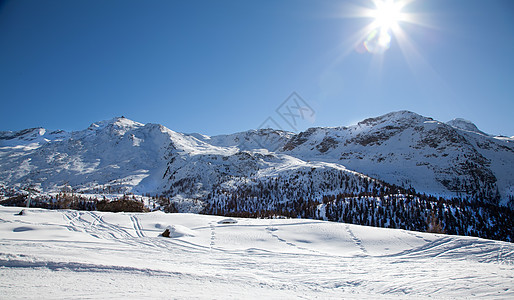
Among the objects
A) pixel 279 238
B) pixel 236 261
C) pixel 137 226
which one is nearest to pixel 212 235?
pixel 279 238

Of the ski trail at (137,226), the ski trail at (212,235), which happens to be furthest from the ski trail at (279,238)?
the ski trail at (137,226)

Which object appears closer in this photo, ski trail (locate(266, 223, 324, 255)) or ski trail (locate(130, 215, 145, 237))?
ski trail (locate(266, 223, 324, 255))

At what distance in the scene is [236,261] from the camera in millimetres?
12992

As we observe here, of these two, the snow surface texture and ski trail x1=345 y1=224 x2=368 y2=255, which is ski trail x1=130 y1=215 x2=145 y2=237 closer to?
the snow surface texture

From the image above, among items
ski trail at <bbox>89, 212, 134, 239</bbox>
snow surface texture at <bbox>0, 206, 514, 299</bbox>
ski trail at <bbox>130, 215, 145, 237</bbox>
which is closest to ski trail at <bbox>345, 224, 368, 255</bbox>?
snow surface texture at <bbox>0, 206, 514, 299</bbox>

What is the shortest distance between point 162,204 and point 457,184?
19499 cm

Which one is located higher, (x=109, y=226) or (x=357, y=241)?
(x=109, y=226)

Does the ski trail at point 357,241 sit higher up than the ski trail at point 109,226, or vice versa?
the ski trail at point 109,226

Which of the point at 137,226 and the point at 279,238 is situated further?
the point at 137,226

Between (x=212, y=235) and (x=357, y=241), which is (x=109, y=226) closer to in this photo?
(x=212, y=235)

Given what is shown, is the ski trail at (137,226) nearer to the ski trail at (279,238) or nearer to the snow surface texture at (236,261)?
the snow surface texture at (236,261)

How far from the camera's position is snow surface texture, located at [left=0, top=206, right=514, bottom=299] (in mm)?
7781

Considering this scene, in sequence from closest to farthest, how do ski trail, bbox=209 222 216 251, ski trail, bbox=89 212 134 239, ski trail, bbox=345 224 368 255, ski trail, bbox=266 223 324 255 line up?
ski trail, bbox=209 222 216 251, ski trail, bbox=266 223 324 255, ski trail, bbox=345 224 368 255, ski trail, bbox=89 212 134 239

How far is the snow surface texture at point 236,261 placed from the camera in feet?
25.5
